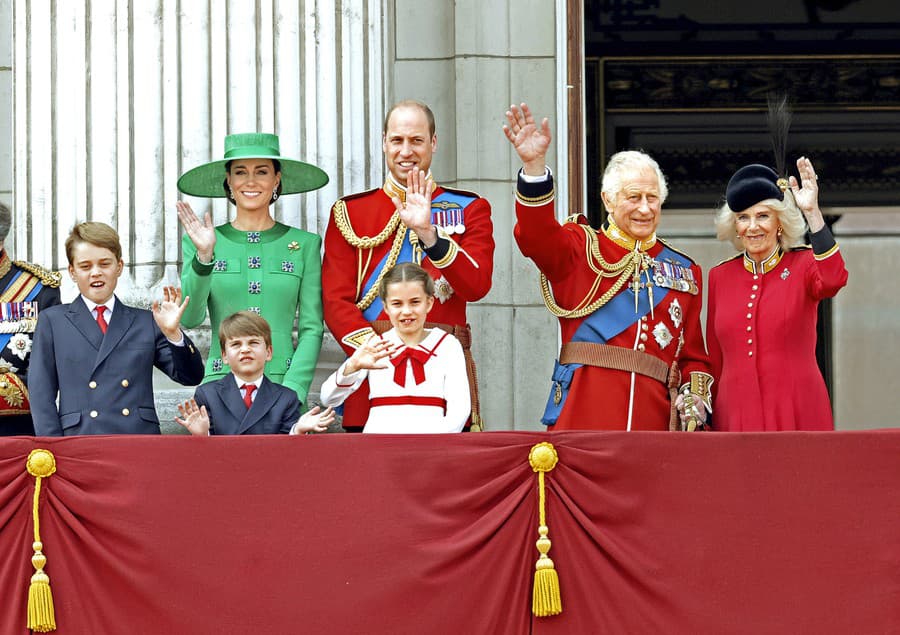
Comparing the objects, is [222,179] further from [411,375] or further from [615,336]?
[615,336]

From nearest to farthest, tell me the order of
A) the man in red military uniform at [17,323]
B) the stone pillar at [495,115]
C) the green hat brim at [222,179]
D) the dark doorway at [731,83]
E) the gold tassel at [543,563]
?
1. the gold tassel at [543,563]
2. the man in red military uniform at [17,323]
3. the green hat brim at [222,179]
4. the stone pillar at [495,115]
5. the dark doorway at [731,83]

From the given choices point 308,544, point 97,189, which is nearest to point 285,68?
point 97,189

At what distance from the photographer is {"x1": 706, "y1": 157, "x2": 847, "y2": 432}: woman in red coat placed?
6312 millimetres

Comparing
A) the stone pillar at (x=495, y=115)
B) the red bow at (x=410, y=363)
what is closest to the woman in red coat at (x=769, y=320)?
the red bow at (x=410, y=363)

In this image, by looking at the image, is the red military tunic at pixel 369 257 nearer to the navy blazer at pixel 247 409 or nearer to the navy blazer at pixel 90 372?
the navy blazer at pixel 247 409

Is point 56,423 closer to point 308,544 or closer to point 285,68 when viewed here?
point 308,544

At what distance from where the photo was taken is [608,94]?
10.5 meters

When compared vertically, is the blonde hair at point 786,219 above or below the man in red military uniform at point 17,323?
above

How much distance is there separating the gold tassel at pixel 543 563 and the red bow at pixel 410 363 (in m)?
0.60

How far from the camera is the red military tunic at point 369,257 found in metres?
6.34

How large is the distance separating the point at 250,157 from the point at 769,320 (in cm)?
186

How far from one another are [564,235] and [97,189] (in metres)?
2.07

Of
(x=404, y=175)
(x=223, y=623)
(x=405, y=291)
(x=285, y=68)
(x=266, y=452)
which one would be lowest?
(x=223, y=623)

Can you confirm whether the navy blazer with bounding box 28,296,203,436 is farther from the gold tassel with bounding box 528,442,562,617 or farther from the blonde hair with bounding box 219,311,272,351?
the gold tassel with bounding box 528,442,562,617
